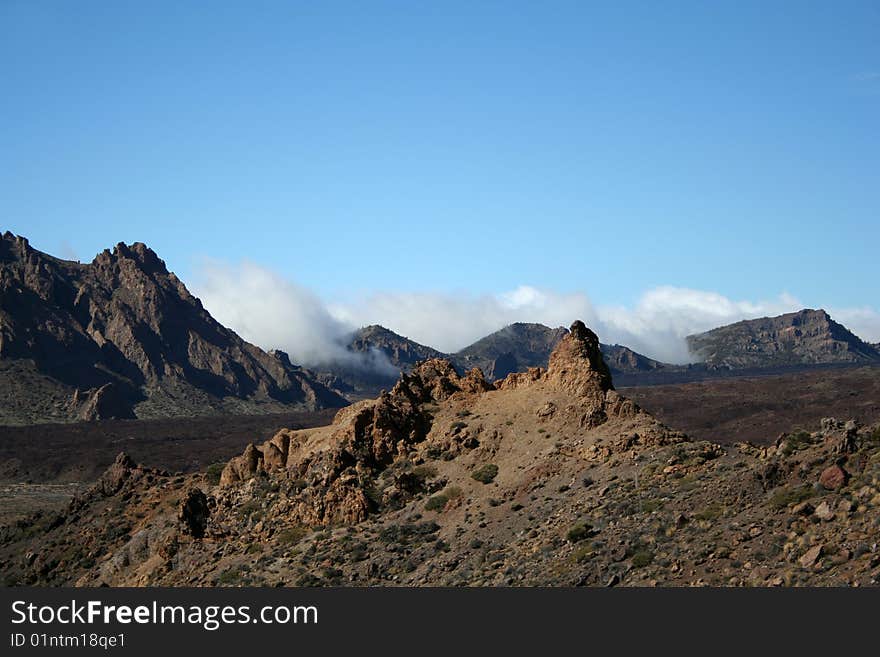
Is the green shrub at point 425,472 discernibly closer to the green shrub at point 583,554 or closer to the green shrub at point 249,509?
the green shrub at point 249,509

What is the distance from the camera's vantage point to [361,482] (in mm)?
62406

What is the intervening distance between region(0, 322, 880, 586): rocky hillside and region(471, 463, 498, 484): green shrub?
15cm

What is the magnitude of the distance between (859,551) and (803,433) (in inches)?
488

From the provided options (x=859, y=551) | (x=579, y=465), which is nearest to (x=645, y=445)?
(x=579, y=465)

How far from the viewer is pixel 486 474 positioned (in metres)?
59.7

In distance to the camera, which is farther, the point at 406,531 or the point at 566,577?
the point at 406,531

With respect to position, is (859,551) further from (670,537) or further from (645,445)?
(645,445)

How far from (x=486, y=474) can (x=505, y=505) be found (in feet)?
11.3

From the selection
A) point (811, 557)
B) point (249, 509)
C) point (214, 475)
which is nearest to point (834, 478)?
point (811, 557)

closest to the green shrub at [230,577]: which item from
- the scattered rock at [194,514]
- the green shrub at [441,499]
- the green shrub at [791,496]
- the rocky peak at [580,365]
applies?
the scattered rock at [194,514]

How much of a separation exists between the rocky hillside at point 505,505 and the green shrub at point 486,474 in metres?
0.15

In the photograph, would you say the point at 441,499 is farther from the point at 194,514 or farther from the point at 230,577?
the point at 194,514

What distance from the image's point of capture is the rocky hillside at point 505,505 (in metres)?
44.3

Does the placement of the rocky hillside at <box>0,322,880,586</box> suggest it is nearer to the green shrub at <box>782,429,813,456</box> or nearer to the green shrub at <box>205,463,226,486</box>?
the green shrub at <box>782,429,813,456</box>
